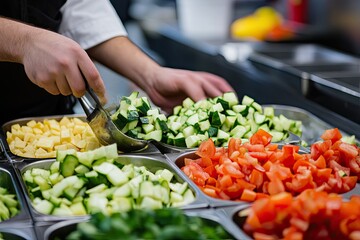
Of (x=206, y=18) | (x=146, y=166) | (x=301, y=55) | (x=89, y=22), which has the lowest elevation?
(x=301, y=55)

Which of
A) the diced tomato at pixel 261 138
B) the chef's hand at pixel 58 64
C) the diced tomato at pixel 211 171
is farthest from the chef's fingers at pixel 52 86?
the diced tomato at pixel 261 138

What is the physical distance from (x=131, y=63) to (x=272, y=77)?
87cm

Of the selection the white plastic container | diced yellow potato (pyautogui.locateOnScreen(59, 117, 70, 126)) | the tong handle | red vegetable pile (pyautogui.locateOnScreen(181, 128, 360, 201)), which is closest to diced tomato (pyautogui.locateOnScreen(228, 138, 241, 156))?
red vegetable pile (pyautogui.locateOnScreen(181, 128, 360, 201))

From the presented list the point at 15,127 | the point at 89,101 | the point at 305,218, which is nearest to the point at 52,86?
the point at 89,101

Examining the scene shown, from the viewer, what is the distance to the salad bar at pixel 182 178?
48.7 inches

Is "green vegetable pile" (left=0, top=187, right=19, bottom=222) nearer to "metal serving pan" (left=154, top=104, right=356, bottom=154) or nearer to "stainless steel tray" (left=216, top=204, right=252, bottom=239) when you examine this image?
"stainless steel tray" (left=216, top=204, right=252, bottom=239)

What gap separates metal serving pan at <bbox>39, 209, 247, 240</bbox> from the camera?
1.29 metres

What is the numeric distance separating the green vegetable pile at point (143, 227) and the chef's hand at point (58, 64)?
558 mm

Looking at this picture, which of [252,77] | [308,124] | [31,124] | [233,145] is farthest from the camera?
[252,77]

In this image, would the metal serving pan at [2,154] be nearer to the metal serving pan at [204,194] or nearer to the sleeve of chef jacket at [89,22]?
the metal serving pan at [204,194]

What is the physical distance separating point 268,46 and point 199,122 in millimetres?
1965

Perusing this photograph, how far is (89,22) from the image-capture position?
2463mm

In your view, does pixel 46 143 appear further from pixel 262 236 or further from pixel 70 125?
pixel 262 236

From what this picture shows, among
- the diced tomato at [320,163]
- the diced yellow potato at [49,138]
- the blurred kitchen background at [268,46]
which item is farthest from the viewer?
the blurred kitchen background at [268,46]
